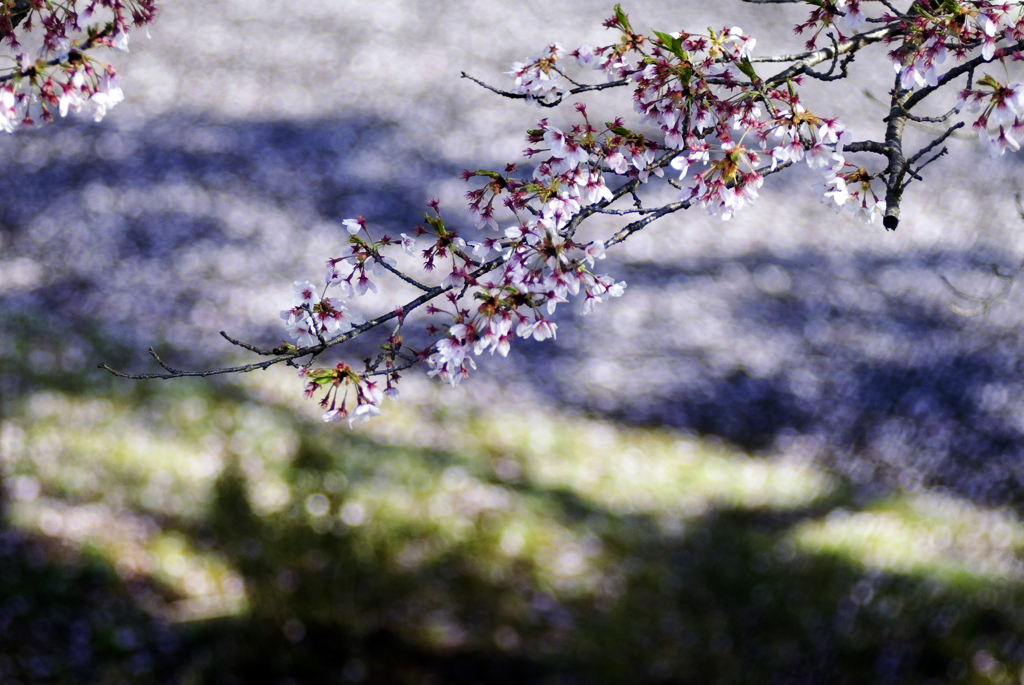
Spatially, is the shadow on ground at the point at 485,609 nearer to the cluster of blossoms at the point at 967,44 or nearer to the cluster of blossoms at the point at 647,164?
the cluster of blossoms at the point at 647,164

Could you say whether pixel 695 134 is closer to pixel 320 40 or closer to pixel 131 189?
pixel 131 189

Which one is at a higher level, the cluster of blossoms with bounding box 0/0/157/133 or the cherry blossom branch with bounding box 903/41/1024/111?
the cluster of blossoms with bounding box 0/0/157/133

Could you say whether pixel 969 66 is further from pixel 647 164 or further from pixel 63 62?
pixel 63 62

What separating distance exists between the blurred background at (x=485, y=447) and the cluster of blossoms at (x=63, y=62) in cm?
292

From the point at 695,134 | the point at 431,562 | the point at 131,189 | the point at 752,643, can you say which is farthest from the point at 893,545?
the point at 131,189

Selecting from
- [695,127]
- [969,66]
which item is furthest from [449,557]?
[969,66]

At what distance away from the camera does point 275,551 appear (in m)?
4.32

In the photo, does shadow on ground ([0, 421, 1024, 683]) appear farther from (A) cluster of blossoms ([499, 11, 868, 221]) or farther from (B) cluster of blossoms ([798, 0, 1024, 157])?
(B) cluster of blossoms ([798, 0, 1024, 157])

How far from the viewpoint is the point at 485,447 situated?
5.36 metres

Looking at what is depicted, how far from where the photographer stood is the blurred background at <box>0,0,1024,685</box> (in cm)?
407

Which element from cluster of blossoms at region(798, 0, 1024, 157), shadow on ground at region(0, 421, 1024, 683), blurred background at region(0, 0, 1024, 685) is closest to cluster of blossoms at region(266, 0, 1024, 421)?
cluster of blossoms at region(798, 0, 1024, 157)

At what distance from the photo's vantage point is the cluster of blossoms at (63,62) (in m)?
1.94

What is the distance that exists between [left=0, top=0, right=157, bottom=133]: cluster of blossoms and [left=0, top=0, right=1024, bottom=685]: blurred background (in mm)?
2925

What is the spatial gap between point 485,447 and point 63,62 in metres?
3.89
